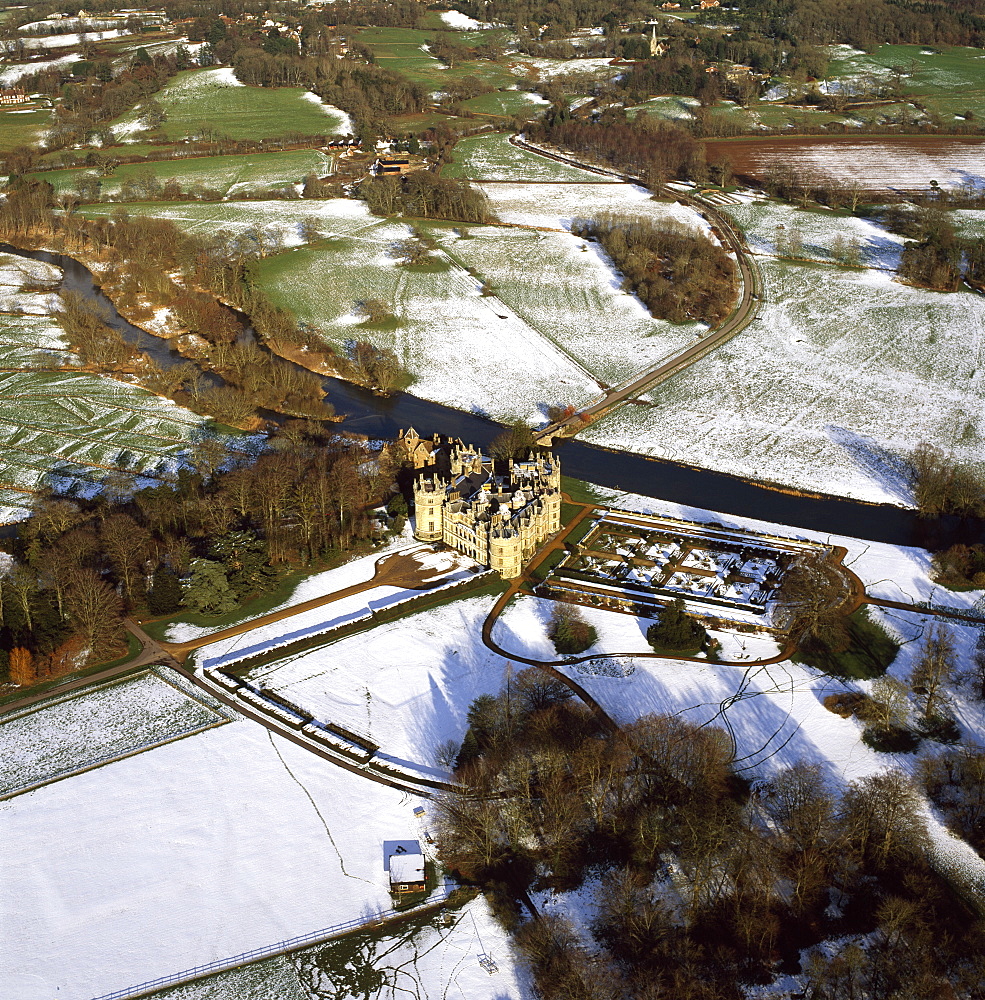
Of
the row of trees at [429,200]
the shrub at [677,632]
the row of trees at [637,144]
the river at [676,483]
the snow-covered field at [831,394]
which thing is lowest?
the river at [676,483]

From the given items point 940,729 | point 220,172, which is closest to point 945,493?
point 940,729

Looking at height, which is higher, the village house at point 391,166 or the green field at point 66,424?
the village house at point 391,166

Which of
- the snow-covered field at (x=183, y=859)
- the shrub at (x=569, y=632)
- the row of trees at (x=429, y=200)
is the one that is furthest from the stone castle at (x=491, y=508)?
the row of trees at (x=429, y=200)

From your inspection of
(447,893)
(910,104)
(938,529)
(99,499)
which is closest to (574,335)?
(938,529)

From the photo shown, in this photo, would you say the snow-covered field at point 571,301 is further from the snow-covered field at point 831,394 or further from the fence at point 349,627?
the fence at point 349,627

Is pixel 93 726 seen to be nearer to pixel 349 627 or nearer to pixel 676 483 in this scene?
pixel 349 627

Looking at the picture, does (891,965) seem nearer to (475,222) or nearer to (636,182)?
(475,222)

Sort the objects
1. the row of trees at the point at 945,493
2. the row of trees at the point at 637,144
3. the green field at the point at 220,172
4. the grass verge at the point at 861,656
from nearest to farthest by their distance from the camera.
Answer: the grass verge at the point at 861,656, the row of trees at the point at 945,493, the row of trees at the point at 637,144, the green field at the point at 220,172

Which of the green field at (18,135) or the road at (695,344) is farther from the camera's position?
the green field at (18,135)
